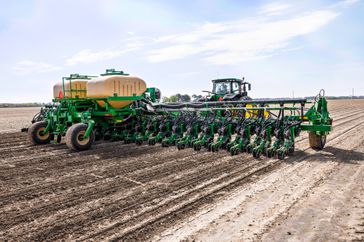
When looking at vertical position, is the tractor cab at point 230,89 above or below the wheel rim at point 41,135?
above

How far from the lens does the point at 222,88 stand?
46.6ft

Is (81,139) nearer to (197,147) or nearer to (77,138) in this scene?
(77,138)

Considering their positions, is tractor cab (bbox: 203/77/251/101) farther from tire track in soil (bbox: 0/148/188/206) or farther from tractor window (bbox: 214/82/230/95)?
tire track in soil (bbox: 0/148/188/206)

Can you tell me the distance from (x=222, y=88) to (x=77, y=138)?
734 centimetres

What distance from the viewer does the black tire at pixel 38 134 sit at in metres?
10.4

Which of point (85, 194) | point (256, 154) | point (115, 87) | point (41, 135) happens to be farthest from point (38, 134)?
point (256, 154)

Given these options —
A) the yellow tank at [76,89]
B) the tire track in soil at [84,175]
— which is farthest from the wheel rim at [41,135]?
the tire track in soil at [84,175]

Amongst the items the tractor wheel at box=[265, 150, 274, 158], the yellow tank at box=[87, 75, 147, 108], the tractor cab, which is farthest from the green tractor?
the tractor wheel at box=[265, 150, 274, 158]

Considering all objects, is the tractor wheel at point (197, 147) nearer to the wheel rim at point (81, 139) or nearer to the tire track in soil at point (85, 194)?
the tire track in soil at point (85, 194)

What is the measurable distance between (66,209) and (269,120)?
5912mm

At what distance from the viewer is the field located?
371cm

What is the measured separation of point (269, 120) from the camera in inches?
337

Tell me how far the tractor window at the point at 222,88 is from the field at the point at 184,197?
634 cm

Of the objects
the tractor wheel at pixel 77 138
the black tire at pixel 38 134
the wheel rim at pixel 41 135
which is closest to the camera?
the tractor wheel at pixel 77 138
